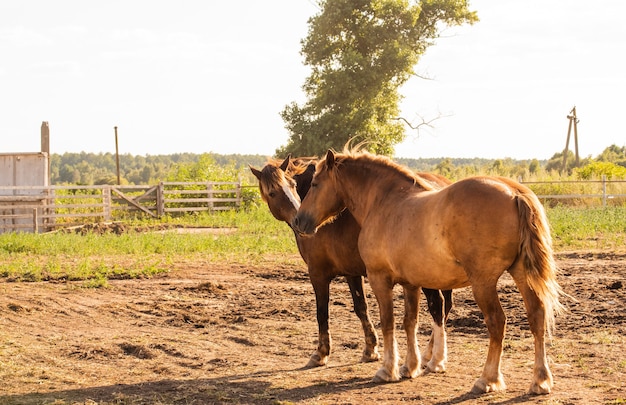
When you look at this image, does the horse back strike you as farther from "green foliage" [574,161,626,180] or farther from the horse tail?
"green foliage" [574,161,626,180]

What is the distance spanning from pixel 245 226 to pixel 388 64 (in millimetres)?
14041

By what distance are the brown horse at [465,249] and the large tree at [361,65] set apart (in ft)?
85.4

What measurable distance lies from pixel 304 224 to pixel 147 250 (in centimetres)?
1016

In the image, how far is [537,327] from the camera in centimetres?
582

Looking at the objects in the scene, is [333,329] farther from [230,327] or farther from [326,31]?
[326,31]

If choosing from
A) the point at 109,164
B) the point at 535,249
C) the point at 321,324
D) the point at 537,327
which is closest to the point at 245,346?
the point at 321,324

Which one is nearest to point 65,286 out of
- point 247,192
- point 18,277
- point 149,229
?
point 18,277

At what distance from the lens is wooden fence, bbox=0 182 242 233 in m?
24.4

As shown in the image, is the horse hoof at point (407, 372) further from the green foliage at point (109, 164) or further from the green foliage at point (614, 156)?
the green foliage at point (109, 164)

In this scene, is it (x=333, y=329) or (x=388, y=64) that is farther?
(x=388, y=64)

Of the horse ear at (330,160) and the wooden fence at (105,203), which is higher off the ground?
the horse ear at (330,160)

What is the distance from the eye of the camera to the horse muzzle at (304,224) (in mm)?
7227

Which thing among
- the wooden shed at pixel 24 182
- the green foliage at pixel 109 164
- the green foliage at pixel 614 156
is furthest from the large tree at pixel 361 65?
the green foliage at pixel 109 164

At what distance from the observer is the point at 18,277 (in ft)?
43.2
